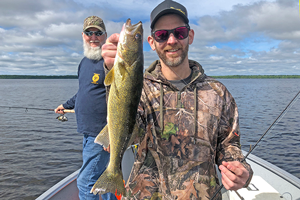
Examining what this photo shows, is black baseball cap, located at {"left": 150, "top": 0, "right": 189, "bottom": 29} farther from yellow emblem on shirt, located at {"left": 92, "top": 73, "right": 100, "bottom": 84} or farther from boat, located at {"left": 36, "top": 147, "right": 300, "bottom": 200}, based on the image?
boat, located at {"left": 36, "top": 147, "right": 300, "bottom": 200}

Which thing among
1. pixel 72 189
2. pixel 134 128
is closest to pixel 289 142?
pixel 72 189

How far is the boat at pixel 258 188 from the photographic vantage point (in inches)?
170

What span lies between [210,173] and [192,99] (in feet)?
2.78

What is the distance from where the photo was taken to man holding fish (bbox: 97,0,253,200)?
7.69ft

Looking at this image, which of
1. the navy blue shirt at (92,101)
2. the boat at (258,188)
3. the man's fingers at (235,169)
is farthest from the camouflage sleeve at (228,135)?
the boat at (258,188)

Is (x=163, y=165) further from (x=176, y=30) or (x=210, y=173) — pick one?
(x=176, y=30)

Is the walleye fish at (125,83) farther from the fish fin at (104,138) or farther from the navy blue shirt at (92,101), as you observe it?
the navy blue shirt at (92,101)

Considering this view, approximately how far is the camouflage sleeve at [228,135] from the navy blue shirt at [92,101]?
6.48ft

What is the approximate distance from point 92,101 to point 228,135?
2277mm

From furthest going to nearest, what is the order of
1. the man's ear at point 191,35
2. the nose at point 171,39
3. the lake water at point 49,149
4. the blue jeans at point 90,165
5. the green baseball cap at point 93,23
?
Answer: the lake water at point 49,149 → the green baseball cap at point 93,23 → the blue jeans at point 90,165 → the man's ear at point 191,35 → the nose at point 171,39

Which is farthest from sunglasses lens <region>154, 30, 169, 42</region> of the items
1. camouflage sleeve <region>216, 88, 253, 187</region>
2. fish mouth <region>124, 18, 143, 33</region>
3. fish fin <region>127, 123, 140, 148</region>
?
fish fin <region>127, 123, 140, 148</region>

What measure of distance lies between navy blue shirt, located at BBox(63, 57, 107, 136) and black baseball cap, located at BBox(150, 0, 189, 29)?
1488 millimetres

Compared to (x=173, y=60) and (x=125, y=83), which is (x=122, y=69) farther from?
(x=173, y=60)

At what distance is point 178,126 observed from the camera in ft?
7.97
